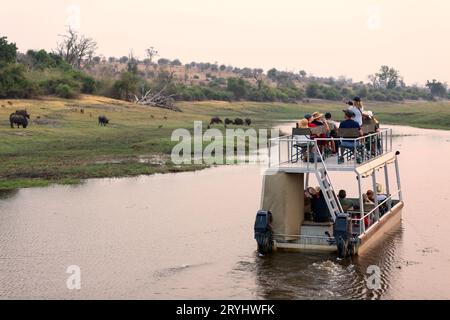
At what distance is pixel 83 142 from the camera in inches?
1604

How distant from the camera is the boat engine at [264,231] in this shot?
16.8 metres

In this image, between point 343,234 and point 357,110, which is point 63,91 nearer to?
point 357,110

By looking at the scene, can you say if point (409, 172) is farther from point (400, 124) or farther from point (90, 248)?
point (400, 124)

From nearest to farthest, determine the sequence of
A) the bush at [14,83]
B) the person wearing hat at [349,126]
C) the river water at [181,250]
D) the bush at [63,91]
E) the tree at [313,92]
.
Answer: the river water at [181,250] → the person wearing hat at [349,126] → the bush at [14,83] → the bush at [63,91] → the tree at [313,92]

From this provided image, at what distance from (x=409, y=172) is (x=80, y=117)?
25.6 meters

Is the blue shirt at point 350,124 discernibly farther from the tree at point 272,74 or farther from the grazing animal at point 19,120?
the tree at point 272,74

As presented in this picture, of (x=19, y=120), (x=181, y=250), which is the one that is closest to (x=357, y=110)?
(x=181, y=250)

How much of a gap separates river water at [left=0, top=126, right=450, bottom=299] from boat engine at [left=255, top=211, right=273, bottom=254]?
1.04ft

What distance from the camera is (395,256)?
17578 mm

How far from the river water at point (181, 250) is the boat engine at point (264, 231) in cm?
32

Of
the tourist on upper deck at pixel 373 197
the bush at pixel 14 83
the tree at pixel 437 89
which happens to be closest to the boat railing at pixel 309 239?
the tourist on upper deck at pixel 373 197

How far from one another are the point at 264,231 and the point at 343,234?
1816 millimetres
